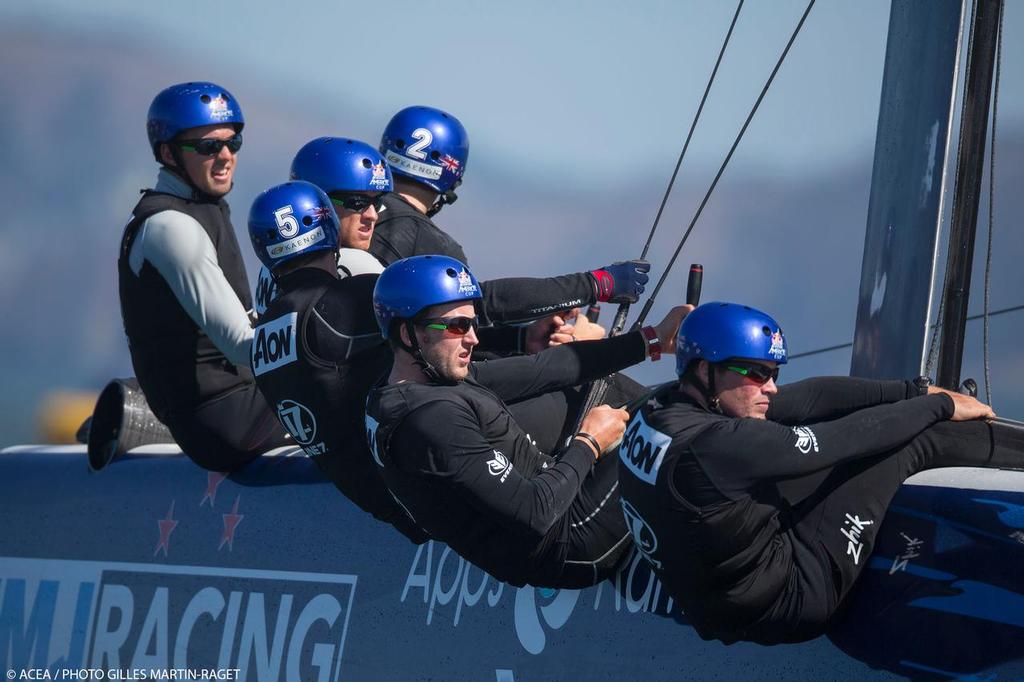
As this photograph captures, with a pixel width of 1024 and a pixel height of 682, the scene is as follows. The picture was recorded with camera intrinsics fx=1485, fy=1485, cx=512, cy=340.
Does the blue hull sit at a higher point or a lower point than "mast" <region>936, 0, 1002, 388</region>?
lower

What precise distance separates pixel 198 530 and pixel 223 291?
3.65ft

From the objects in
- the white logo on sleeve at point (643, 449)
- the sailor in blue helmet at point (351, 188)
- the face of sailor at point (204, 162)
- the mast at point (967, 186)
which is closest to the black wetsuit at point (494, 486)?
the white logo on sleeve at point (643, 449)

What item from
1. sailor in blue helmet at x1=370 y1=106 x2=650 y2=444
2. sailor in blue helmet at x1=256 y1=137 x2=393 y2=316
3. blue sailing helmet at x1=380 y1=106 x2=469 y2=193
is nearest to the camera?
sailor in blue helmet at x1=370 y1=106 x2=650 y2=444

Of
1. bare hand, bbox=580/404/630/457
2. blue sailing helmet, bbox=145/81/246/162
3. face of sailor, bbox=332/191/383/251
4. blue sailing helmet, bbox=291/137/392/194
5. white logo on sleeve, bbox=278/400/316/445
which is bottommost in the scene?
white logo on sleeve, bbox=278/400/316/445

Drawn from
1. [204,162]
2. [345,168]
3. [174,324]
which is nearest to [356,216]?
[345,168]

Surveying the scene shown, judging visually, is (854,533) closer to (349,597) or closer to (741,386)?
(741,386)

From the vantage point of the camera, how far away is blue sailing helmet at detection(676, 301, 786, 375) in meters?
4.25

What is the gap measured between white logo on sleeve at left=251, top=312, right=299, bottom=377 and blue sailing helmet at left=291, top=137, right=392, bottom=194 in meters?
0.76

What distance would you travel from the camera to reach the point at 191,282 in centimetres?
592

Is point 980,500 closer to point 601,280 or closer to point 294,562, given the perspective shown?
point 601,280

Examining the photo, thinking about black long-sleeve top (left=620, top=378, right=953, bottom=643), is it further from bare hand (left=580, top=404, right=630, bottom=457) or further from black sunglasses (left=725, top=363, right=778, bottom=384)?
bare hand (left=580, top=404, right=630, bottom=457)

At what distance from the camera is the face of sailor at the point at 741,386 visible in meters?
4.29

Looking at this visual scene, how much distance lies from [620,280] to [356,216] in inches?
42.6

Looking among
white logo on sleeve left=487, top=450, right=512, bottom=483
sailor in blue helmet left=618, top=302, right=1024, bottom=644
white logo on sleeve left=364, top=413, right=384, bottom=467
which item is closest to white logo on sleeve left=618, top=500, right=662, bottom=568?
sailor in blue helmet left=618, top=302, right=1024, bottom=644
